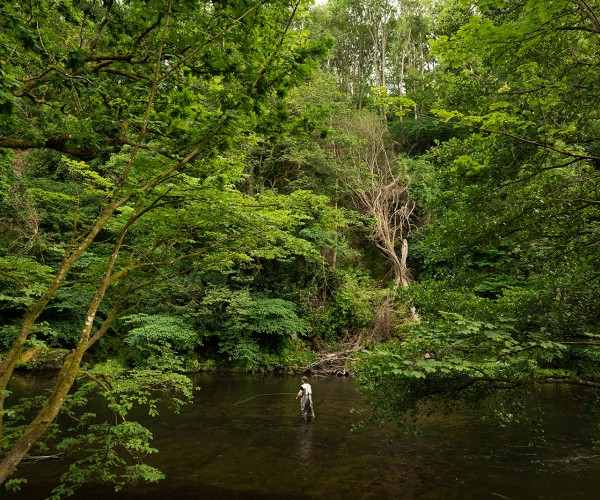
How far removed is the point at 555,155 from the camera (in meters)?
5.04

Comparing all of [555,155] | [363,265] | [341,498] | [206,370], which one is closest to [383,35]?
[363,265]

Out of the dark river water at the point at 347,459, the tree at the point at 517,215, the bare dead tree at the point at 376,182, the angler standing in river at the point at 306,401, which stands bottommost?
the dark river water at the point at 347,459

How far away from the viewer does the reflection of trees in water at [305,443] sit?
8.39 metres

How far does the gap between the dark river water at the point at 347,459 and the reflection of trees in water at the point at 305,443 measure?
26mm

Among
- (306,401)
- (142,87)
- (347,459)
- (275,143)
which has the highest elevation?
(142,87)

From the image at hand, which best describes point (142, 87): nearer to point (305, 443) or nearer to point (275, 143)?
point (275, 143)

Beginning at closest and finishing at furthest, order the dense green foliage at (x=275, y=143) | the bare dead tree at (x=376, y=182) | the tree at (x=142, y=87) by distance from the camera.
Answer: the tree at (x=142, y=87) → the dense green foliage at (x=275, y=143) → the bare dead tree at (x=376, y=182)

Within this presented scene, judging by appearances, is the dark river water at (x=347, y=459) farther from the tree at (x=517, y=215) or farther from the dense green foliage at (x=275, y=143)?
the dense green foliage at (x=275, y=143)

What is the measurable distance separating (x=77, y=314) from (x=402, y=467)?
651 inches

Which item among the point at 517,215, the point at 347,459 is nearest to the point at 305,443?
the point at 347,459

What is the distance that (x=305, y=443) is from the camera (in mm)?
9375

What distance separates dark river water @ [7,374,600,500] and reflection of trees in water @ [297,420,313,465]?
0.08 feet

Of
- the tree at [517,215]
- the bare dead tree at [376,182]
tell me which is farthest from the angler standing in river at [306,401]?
the bare dead tree at [376,182]

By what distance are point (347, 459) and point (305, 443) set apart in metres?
1.33
